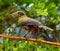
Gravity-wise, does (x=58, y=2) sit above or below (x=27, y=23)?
above

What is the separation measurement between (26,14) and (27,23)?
6.8 inches

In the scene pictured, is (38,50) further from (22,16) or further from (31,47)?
(22,16)

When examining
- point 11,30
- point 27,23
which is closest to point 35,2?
point 27,23

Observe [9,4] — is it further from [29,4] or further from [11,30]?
[11,30]

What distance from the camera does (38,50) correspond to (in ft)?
3.24

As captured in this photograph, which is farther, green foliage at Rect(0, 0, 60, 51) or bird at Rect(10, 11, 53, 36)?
green foliage at Rect(0, 0, 60, 51)

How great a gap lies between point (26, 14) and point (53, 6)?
13cm

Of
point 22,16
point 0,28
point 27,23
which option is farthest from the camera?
point 0,28

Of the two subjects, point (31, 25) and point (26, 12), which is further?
point (26, 12)

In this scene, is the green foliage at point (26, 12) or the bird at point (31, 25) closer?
the bird at point (31, 25)

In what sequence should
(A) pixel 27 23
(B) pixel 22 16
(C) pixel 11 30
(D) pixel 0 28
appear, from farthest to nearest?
(C) pixel 11 30
(D) pixel 0 28
(B) pixel 22 16
(A) pixel 27 23

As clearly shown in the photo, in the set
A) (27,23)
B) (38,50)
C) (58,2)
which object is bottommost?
(38,50)

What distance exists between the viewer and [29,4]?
998 mm

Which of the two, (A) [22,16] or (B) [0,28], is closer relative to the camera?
(A) [22,16]
